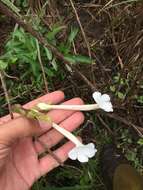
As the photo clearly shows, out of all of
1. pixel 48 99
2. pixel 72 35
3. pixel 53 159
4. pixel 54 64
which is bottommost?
pixel 53 159

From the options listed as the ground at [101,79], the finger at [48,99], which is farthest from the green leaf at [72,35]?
the finger at [48,99]

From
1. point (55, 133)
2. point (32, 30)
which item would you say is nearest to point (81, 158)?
point (55, 133)

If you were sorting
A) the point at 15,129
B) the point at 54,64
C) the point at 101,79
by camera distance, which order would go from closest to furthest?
the point at 15,129 < the point at 54,64 < the point at 101,79

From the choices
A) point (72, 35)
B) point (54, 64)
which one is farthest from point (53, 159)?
point (72, 35)

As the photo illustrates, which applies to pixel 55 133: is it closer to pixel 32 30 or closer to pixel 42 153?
pixel 42 153

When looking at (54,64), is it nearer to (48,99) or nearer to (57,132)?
(48,99)
